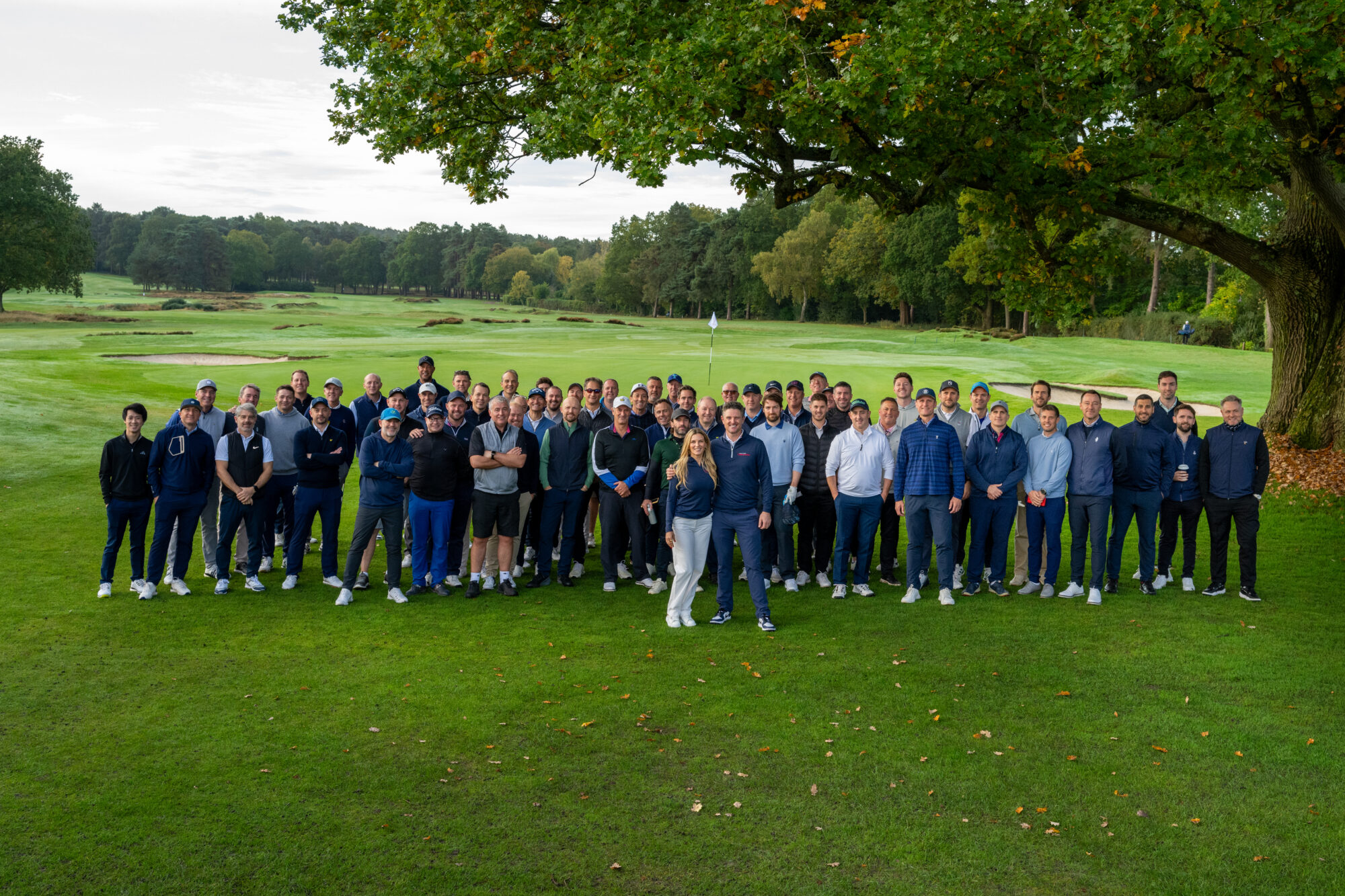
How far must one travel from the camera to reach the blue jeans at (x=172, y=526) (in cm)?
977

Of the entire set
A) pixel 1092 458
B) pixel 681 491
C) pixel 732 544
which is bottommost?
pixel 732 544

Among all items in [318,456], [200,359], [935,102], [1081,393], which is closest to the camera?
[318,456]

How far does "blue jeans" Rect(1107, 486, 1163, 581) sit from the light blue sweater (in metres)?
0.66

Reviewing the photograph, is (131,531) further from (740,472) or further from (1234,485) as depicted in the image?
(1234,485)

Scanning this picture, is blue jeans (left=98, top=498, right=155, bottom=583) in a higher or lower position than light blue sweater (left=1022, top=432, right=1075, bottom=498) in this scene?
lower

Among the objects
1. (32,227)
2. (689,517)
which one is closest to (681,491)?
(689,517)

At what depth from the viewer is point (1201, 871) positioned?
513 centimetres

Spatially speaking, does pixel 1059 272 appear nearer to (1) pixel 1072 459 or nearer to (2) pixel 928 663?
(1) pixel 1072 459

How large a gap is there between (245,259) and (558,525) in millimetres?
128848

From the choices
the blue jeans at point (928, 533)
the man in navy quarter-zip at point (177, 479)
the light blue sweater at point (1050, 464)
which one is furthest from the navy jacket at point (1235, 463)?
the man in navy quarter-zip at point (177, 479)

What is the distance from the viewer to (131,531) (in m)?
9.84

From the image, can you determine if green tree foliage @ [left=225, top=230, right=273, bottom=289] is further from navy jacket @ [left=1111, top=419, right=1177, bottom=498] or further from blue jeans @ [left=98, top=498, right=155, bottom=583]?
navy jacket @ [left=1111, top=419, right=1177, bottom=498]

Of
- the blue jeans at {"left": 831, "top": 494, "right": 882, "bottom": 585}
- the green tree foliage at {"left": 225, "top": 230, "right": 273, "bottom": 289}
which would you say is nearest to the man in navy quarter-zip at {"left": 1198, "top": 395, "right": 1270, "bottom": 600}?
the blue jeans at {"left": 831, "top": 494, "right": 882, "bottom": 585}

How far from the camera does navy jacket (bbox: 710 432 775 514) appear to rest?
9.53 metres
